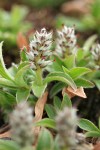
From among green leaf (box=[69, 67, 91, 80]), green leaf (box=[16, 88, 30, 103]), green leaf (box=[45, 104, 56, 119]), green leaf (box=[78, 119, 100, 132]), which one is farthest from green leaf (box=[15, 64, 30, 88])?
green leaf (box=[78, 119, 100, 132])

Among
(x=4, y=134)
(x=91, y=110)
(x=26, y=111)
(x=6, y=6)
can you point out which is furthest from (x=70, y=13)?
(x=26, y=111)

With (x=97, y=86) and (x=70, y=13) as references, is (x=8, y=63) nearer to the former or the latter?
(x=97, y=86)

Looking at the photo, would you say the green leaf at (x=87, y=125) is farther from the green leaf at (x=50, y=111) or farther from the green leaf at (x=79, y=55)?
the green leaf at (x=79, y=55)

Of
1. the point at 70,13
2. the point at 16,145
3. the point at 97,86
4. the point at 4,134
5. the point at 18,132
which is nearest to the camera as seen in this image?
the point at 18,132

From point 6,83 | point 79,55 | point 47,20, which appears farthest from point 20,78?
point 47,20

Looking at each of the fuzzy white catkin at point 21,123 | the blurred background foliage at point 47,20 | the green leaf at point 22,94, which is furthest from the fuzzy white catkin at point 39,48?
the fuzzy white catkin at point 21,123

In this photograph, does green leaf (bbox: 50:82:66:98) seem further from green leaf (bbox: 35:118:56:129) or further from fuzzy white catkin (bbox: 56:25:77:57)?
green leaf (bbox: 35:118:56:129)
